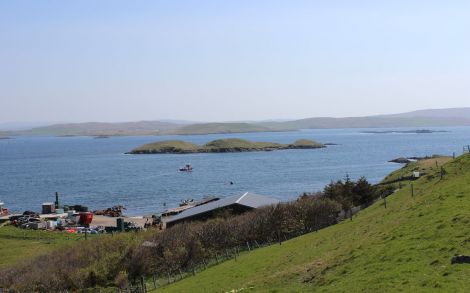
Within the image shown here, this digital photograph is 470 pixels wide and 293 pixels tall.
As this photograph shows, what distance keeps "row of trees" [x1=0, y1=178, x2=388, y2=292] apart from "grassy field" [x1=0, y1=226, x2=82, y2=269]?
7013 mm

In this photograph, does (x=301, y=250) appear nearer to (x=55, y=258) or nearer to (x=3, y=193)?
(x=55, y=258)

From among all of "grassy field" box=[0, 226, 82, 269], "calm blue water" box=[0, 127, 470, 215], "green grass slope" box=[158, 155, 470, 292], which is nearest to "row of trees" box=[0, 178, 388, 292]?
"green grass slope" box=[158, 155, 470, 292]

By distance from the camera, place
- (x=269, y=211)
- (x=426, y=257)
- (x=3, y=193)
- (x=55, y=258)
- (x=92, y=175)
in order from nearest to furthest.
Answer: (x=426, y=257), (x=55, y=258), (x=269, y=211), (x=3, y=193), (x=92, y=175)

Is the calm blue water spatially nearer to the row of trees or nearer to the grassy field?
the grassy field

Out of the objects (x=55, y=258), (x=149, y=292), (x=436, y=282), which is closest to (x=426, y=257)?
(x=436, y=282)

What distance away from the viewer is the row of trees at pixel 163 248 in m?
36.9

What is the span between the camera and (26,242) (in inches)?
2180

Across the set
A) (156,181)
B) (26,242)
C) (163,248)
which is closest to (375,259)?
(163,248)

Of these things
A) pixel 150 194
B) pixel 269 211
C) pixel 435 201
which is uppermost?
pixel 435 201

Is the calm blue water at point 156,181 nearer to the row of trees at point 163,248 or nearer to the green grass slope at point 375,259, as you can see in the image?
the row of trees at point 163,248

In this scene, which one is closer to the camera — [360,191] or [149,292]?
[149,292]

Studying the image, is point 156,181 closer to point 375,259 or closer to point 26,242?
point 26,242

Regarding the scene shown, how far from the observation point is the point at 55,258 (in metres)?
40.8

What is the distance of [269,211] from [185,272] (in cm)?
992
